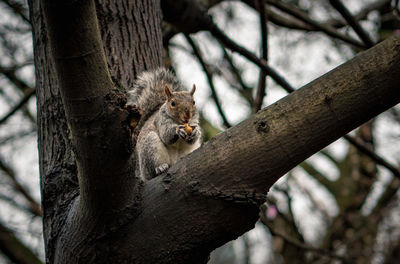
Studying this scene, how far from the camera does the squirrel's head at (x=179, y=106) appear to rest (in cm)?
243

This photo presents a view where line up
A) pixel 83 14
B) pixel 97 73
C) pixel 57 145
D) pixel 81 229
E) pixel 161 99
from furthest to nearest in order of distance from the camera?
pixel 161 99, pixel 57 145, pixel 81 229, pixel 97 73, pixel 83 14

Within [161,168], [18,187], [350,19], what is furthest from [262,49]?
[18,187]

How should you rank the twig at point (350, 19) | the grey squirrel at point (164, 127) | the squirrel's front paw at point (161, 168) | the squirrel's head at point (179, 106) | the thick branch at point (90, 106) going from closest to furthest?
1. the thick branch at point (90, 106)
2. the twig at point (350, 19)
3. the squirrel's front paw at point (161, 168)
4. the grey squirrel at point (164, 127)
5. the squirrel's head at point (179, 106)

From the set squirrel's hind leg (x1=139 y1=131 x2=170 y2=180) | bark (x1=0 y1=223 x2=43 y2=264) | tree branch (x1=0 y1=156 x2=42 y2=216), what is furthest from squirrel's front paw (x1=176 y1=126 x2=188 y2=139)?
tree branch (x1=0 y1=156 x2=42 y2=216)

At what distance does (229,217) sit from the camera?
4.18ft

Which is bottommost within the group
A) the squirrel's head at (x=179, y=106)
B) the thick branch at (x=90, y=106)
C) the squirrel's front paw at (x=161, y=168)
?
the thick branch at (x=90, y=106)

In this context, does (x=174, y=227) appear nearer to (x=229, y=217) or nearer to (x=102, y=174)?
(x=229, y=217)

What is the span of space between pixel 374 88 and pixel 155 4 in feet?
4.75

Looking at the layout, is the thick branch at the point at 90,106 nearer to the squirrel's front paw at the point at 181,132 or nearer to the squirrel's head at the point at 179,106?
the squirrel's front paw at the point at 181,132

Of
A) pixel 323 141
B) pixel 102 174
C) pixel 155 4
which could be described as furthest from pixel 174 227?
pixel 155 4

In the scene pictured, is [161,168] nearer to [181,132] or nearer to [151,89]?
[181,132]

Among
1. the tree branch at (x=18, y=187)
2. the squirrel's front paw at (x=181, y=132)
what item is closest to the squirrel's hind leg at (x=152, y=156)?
the squirrel's front paw at (x=181, y=132)

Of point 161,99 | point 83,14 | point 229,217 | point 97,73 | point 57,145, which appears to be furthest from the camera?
point 161,99

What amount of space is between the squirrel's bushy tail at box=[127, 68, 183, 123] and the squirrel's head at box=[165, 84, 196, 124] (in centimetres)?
9
